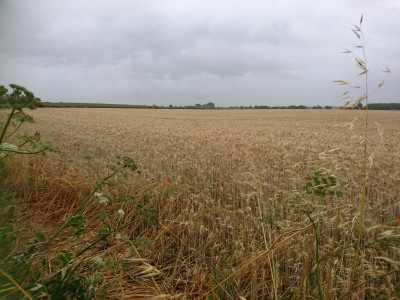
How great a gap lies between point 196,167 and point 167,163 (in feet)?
2.52

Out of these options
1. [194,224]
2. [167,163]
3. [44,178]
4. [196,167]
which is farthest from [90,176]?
[194,224]

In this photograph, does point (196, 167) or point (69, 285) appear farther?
point (196, 167)

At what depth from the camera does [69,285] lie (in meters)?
1.42

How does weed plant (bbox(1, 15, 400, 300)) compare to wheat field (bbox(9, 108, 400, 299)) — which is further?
wheat field (bbox(9, 108, 400, 299))

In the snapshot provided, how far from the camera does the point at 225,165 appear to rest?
19.8ft

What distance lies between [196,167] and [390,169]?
471 cm

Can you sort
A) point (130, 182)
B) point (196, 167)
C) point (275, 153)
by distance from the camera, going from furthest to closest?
point (275, 153)
point (196, 167)
point (130, 182)

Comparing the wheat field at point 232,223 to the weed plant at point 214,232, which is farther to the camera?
the wheat field at point 232,223

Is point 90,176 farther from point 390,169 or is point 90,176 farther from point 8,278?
point 390,169

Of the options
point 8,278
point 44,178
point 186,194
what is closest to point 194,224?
point 186,194

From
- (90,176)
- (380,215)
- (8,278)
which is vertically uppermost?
(8,278)

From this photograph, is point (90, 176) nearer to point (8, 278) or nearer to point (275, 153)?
point (8, 278)

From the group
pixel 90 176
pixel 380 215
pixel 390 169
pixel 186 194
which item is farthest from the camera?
pixel 390 169

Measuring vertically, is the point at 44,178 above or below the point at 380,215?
above
